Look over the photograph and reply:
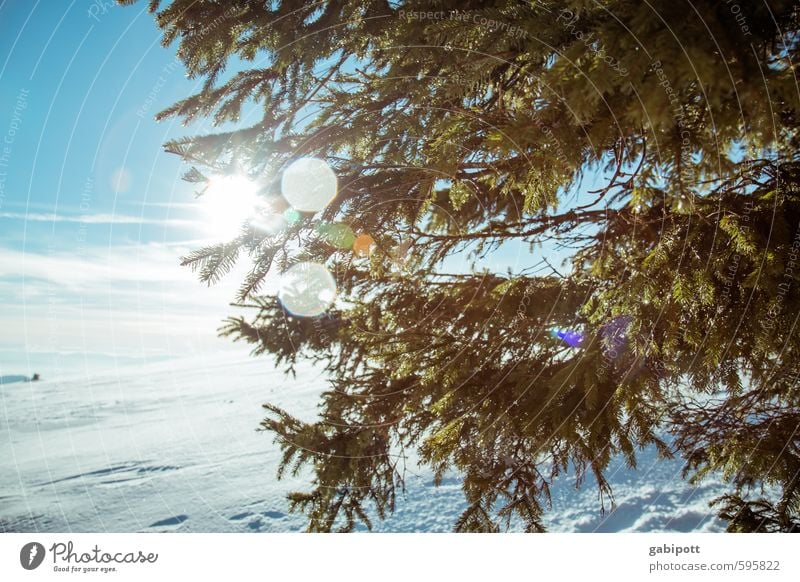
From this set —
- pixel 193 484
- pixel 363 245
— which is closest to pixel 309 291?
pixel 363 245

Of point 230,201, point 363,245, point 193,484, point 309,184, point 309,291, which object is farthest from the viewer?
point 193,484

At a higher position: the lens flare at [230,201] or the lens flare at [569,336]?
the lens flare at [230,201]

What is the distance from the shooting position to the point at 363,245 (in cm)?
371

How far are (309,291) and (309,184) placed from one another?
2241 millimetres

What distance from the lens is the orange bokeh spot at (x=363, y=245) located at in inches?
140

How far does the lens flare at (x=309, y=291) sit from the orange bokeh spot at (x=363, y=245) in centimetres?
34

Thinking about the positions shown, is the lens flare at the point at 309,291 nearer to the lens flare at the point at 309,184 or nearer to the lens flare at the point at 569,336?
the lens flare at the point at 309,184

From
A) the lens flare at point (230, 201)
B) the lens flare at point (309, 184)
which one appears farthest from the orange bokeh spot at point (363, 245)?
the lens flare at point (230, 201)

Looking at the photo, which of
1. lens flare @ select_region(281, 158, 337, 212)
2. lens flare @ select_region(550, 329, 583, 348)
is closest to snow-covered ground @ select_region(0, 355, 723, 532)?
lens flare @ select_region(550, 329, 583, 348)

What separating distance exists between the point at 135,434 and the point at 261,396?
9468mm
